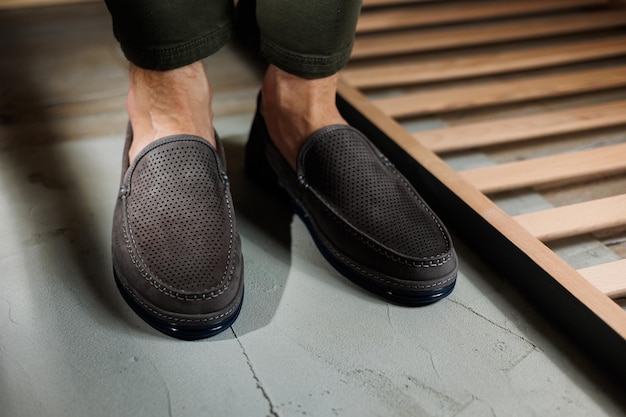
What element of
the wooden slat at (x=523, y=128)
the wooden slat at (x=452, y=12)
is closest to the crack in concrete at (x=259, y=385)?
the wooden slat at (x=523, y=128)

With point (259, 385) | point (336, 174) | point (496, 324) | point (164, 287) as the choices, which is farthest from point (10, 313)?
point (496, 324)

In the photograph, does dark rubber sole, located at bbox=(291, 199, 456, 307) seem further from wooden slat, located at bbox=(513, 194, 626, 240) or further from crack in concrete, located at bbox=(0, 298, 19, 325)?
crack in concrete, located at bbox=(0, 298, 19, 325)

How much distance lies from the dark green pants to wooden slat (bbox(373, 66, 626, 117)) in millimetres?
348

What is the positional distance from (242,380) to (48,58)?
1.01 m

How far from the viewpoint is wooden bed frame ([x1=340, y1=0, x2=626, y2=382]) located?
2.46 ft

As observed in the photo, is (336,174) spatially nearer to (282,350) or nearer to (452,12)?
(282,350)

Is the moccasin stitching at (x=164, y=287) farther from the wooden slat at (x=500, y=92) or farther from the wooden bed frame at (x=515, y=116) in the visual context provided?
the wooden slat at (x=500, y=92)

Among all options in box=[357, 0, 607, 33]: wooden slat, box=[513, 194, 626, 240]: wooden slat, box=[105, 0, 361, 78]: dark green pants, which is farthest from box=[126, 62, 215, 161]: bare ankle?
box=[357, 0, 607, 33]: wooden slat

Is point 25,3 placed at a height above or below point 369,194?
below

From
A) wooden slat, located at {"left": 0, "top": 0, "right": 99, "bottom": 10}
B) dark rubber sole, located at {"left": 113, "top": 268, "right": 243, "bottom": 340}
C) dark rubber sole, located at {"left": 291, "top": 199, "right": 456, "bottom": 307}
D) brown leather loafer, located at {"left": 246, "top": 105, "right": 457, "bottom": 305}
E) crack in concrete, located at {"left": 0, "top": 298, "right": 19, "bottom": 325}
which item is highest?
brown leather loafer, located at {"left": 246, "top": 105, "right": 457, "bottom": 305}

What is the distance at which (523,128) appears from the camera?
3.62ft

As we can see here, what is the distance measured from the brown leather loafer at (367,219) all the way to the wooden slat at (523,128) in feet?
0.78

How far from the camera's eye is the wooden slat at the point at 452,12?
4.77ft

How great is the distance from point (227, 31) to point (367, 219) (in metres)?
0.31
